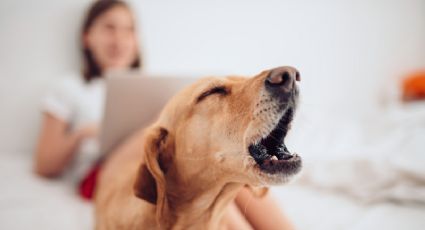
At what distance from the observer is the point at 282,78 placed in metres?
0.42

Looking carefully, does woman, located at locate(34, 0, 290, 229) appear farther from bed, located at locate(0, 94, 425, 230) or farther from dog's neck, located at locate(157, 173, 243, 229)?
dog's neck, located at locate(157, 173, 243, 229)

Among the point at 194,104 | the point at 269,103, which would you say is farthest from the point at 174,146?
the point at 269,103

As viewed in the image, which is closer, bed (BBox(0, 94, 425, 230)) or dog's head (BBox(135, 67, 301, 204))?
dog's head (BBox(135, 67, 301, 204))

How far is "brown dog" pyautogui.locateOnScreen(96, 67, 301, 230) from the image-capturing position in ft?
1.48

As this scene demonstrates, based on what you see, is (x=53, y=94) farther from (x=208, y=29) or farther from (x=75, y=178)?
(x=208, y=29)

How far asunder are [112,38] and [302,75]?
915 mm

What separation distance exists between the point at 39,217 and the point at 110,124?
0.27m

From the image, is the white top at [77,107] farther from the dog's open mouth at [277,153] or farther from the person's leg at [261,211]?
the dog's open mouth at [277,153]

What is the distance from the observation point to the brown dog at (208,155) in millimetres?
451

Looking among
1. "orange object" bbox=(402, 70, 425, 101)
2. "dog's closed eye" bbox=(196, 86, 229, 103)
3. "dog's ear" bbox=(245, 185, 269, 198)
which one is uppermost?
"orange object" bbox=(402, 70, 425, 101)

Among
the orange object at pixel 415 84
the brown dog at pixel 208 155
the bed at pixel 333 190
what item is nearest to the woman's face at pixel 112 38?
the bed at pixel 333 190

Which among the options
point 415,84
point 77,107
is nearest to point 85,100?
point 77,107

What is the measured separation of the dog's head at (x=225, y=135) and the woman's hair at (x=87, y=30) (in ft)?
2.14

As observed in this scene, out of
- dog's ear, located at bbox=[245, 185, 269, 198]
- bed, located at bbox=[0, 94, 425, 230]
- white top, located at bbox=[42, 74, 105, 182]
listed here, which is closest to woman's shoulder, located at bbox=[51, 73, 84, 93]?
white top, located at bbox=[42, 74, 105, 182]
